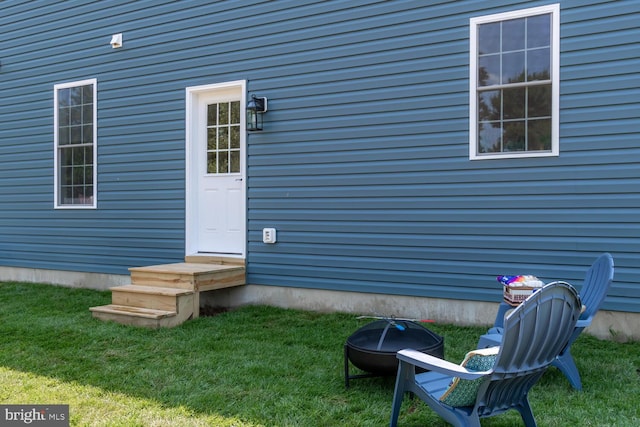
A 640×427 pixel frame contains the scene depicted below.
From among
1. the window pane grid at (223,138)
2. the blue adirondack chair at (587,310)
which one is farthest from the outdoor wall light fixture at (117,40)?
the blue adirondack chair at (587,310)

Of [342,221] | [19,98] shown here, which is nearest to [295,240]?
[342,221]

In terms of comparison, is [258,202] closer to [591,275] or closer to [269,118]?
[269,118]

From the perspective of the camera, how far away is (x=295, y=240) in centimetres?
627

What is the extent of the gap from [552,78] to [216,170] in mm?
3811

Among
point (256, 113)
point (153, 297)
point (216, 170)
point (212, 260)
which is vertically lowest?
point (153, 297)

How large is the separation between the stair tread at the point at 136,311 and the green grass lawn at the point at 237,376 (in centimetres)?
14

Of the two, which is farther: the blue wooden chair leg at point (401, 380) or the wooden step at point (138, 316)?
the wooden step at point (138, 316)

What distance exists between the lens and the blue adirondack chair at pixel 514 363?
2578 millimetres

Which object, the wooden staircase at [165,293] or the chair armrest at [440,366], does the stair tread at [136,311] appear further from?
the chair armrest at [440,366]

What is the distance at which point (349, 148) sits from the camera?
5.90 meters

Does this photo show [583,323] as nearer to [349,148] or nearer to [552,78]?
[552,78]

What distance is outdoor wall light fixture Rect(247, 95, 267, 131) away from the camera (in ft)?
20.9

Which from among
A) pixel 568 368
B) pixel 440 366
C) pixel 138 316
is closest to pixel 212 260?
pixel 138 316

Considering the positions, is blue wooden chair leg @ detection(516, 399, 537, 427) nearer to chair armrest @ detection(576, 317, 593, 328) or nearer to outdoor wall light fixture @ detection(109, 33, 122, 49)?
chair armrest @ detection(576, 317, 593, 328)
